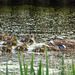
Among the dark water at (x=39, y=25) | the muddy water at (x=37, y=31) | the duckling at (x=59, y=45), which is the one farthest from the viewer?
the dark water at (x=39, y=25)

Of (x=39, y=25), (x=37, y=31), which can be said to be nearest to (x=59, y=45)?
(x=37, y=31)

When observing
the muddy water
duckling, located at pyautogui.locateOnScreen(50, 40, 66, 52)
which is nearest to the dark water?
the muddy water

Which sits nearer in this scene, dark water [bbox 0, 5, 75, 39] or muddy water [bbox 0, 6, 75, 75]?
muddy water [bbox 0, 6, 75, 75]

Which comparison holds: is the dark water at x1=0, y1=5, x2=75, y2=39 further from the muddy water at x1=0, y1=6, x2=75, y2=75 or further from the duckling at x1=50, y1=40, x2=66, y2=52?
the duckling at x1=50, y1=40, x2=66, y2=52

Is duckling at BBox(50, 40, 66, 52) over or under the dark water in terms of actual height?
over

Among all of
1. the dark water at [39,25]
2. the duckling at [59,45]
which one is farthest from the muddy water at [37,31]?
the duckling at [59,45]

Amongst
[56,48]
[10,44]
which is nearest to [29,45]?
[10,44]

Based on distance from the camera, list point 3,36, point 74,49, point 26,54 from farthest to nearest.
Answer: point 3,36 < point 74,49 < point 26,54

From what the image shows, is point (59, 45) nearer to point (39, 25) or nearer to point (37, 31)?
point (37, 31)

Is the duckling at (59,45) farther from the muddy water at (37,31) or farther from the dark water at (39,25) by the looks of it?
the dark water at (39,25)

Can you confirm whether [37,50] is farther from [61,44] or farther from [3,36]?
[3,36]

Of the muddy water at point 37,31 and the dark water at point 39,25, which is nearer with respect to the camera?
the muddy water at point 37,31

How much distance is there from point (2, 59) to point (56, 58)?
118cm

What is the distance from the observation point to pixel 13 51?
5.91m
